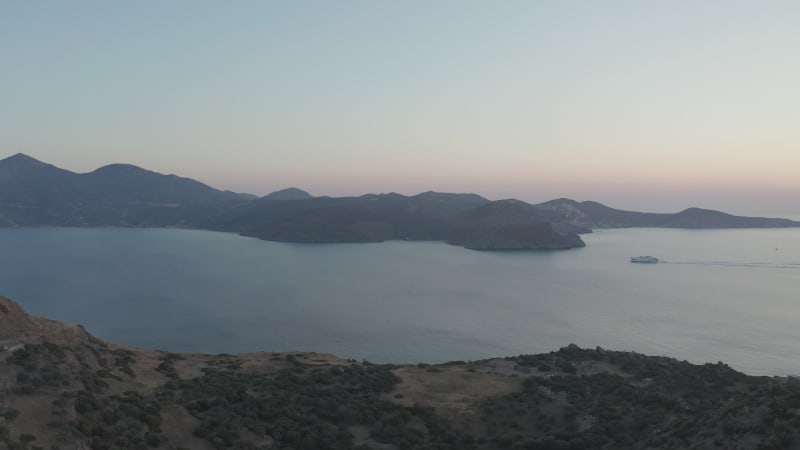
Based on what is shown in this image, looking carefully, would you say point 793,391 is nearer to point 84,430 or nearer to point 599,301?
point 84,430

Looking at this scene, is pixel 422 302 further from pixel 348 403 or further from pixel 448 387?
pixel 348 403

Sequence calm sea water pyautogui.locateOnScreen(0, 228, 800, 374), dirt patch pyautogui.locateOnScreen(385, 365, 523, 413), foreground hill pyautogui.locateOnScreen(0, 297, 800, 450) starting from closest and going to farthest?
foreground hill pyautogui.locateOnScreen(0, 297, 800, 450) → dirt patch pyautogui.locateOnScreen(385, 365, 523, 413) → calm sea water pyautogui.locateOnScreen(0, 228, 800, 374)

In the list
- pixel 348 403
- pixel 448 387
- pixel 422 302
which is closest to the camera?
pixel 348 403

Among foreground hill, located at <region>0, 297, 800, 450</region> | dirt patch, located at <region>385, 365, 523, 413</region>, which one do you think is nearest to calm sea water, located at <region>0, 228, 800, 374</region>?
dirt patch, located at <region>385, 365, 523, 413</region>

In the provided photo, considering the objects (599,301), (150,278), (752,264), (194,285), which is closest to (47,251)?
(150,278)

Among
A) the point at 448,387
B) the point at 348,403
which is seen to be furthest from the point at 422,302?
the point at 348,403

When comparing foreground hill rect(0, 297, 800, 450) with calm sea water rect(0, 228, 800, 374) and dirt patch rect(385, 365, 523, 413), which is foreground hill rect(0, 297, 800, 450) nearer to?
dirt patch rect(385, 365, 523, 413)
